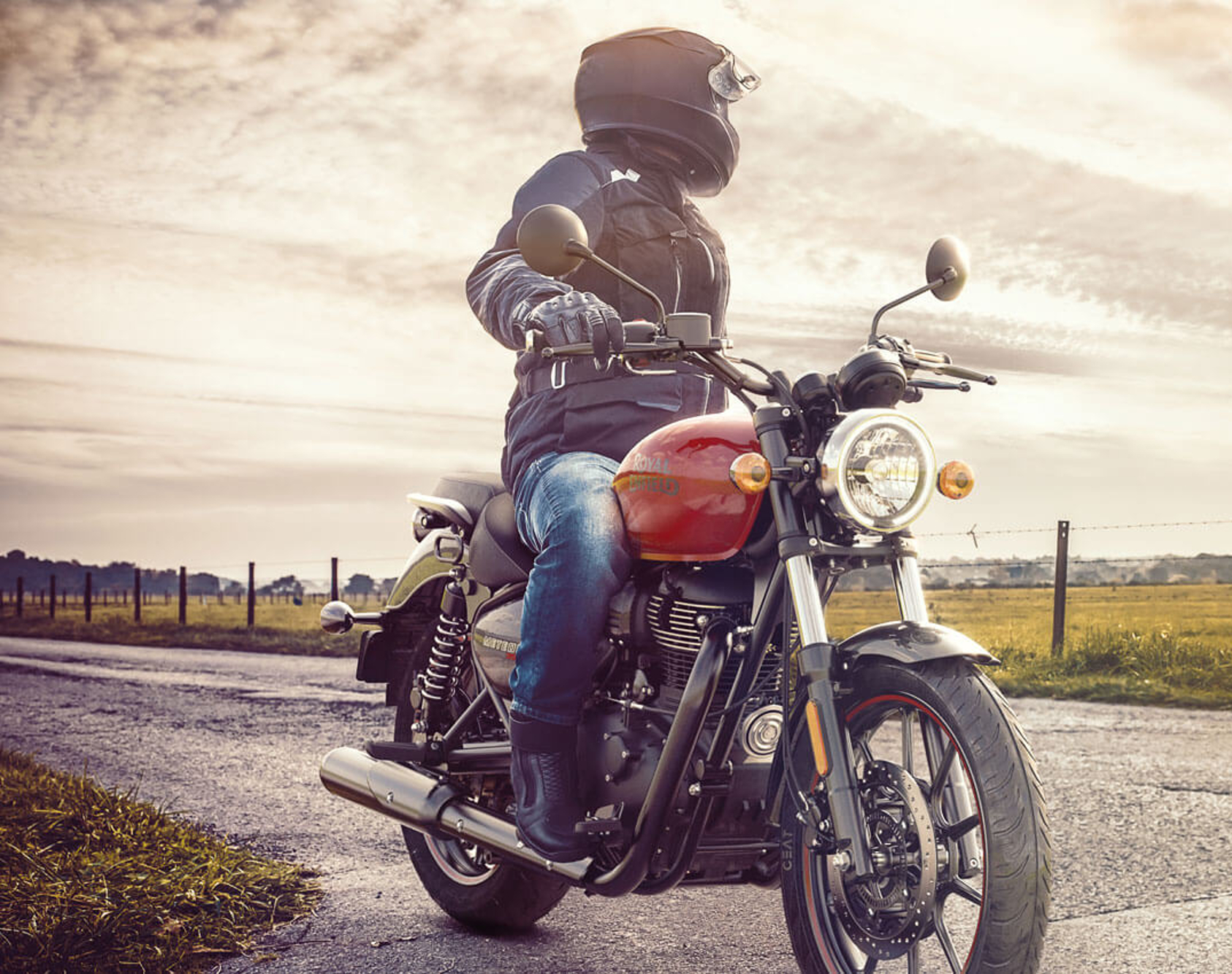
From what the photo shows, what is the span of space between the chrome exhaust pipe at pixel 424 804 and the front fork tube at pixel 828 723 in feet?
2.86

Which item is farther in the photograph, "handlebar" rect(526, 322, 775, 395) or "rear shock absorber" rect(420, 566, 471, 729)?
"rear shock absorber" rect(420, 566, 471, 729)

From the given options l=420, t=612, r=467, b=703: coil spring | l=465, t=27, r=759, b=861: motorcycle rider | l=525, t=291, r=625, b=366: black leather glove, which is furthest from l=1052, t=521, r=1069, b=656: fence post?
l=525, t=291, r=625, b=366: black leather glove

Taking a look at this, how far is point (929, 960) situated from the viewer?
2654 mm

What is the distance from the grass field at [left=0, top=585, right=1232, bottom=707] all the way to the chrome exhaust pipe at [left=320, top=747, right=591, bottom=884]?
1919 mm

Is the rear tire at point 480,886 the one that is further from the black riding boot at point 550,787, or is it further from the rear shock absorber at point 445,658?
the black riding boot at point 550,787

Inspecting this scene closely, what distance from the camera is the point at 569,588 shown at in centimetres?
312

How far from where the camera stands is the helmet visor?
370 cm

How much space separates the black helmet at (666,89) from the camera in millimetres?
3684

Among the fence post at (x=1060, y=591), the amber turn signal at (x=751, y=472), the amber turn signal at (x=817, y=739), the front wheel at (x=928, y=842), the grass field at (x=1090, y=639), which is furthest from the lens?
the fence post at (x=1060, y=591)

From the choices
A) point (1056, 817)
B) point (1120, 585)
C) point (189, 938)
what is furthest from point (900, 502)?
point (1120, 585)

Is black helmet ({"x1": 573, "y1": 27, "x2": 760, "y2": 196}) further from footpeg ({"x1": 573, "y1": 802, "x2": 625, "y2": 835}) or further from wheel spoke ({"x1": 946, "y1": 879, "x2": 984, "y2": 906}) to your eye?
wheel spoke ({"x1": 946, "y1": 879, "x2": 984, "y2": 906})

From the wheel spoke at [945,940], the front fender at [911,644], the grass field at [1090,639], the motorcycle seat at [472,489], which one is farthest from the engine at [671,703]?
the grass field at [1090,639]

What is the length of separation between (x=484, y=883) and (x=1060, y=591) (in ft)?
32.9

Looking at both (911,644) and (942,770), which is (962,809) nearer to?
(942,770)
